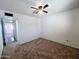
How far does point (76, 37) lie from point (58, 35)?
130 cm

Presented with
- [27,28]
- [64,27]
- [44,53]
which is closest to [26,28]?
[27,28]

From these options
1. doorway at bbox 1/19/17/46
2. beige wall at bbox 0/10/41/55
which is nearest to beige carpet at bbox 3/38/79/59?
doorway at bbox 1/19/17/46

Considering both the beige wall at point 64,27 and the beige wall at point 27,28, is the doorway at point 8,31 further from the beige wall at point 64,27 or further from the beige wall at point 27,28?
the beige wall at point 64,27

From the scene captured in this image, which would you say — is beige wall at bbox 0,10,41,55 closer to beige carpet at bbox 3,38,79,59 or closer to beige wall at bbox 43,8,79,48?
beige wall at bbox 43,8,79,48

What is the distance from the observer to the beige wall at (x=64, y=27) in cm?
374

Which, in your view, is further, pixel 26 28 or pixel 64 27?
pixel 26 28

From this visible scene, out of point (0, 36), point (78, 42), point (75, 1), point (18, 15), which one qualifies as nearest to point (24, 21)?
point (18, 15)

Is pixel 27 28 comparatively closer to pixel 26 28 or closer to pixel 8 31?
pixel 26 28

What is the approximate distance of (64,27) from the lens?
432cm

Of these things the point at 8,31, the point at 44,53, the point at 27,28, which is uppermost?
the point at 27,28

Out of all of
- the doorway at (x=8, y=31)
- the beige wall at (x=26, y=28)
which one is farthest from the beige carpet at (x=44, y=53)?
the beige wall at (x=26, y=28)

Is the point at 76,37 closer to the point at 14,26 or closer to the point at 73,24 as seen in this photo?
the point at 73,24

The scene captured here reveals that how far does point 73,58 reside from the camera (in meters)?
2.58

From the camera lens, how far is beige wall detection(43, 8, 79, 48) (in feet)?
12.3
